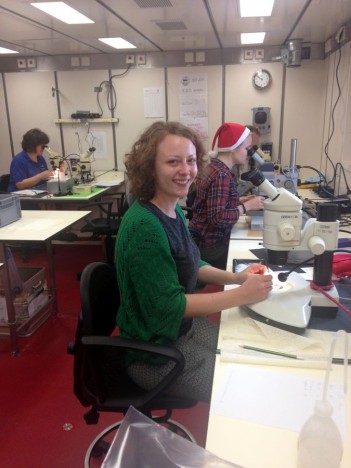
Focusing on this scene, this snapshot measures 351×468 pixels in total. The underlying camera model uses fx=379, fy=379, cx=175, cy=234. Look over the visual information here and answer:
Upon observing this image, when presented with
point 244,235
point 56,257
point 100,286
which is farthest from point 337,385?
point 56,257

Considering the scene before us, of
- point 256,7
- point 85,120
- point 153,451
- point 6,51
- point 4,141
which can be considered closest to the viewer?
point 153,451

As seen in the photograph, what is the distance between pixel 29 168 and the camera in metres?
4.17

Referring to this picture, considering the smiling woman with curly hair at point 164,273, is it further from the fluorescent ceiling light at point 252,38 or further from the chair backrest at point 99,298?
the fluorescent ceiling light at point 252,38

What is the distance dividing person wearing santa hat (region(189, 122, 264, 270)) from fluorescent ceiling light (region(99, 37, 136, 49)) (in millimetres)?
2058

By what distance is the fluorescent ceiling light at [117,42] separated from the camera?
12.5ft

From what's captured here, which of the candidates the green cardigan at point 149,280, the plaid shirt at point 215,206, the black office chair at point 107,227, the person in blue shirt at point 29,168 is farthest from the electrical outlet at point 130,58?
the green cardigan at point 149,280

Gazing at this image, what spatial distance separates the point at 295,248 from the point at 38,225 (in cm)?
188

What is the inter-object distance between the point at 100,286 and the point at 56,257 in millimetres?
3200

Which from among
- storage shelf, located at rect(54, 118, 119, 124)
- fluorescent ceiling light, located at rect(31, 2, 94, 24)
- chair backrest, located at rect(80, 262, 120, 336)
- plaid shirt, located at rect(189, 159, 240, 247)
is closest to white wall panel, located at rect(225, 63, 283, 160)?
storage shelf, located at rect(54, 118, 119, 124)

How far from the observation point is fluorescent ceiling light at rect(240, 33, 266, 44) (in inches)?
147

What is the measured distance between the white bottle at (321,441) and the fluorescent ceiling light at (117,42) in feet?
12.9

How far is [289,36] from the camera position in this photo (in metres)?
3.88

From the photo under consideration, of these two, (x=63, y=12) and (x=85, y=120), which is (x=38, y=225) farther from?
(x=85, y=120)

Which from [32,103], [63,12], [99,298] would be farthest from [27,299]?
[32,103]
